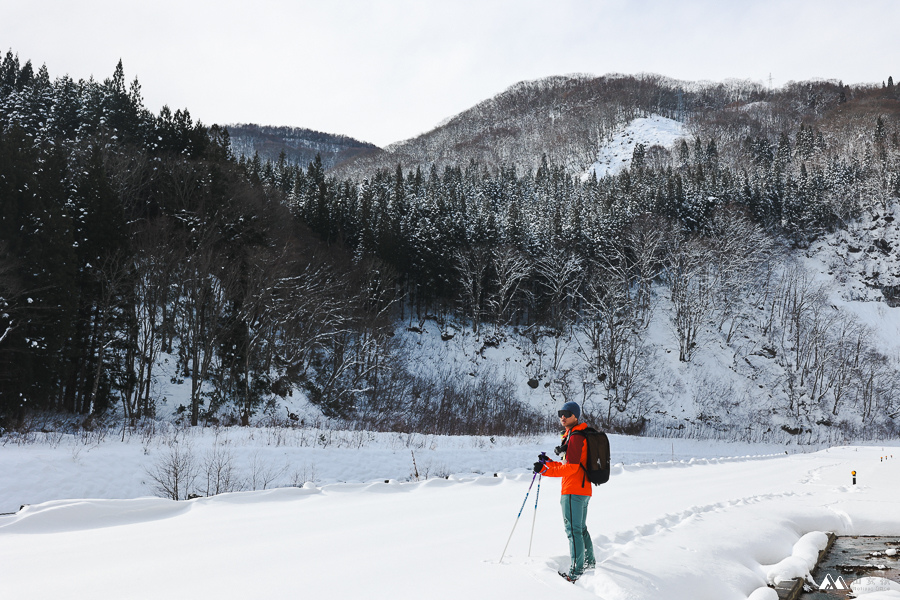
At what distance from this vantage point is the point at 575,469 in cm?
558

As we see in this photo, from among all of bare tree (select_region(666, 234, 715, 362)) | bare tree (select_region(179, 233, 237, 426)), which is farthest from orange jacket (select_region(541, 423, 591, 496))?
bare tree (select_region(666, 234, 715, 362))

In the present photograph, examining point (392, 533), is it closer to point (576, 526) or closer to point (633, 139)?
point (576, 526)

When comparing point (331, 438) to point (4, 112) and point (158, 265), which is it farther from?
point (4, 112)

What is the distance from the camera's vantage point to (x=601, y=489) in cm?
1273

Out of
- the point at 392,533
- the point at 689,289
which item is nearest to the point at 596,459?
the point at 392,533

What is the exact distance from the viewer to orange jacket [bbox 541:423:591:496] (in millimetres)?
5570

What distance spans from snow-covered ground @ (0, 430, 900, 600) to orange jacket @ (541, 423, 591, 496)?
86 cm

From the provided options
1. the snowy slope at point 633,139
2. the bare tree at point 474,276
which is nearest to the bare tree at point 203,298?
the bare tree at point 474,276

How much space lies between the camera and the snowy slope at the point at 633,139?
390ft

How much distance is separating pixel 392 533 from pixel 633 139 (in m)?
139

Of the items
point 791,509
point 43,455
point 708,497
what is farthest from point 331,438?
point 791,509

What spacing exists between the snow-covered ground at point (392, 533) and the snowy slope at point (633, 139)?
10891 cm

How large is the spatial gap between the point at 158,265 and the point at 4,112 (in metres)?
22.7

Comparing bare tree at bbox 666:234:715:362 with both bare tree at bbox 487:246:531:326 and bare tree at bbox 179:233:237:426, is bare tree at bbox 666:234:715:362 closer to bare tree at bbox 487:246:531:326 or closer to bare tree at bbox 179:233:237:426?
bare tree at bbox 487:246:531:326
